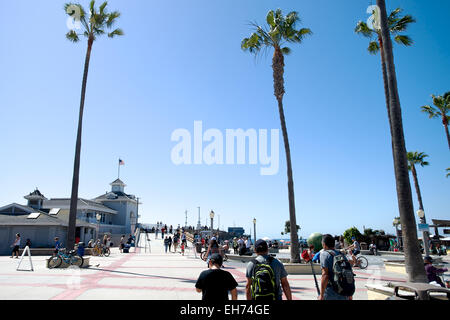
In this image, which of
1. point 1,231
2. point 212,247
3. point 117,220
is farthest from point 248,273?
point 117,220

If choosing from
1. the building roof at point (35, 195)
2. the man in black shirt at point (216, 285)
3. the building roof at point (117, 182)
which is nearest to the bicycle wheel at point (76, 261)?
the man in black shirt at point (216, 285)

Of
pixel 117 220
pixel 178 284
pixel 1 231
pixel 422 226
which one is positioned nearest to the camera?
pixel 178 284

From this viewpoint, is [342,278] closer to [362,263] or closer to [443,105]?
[362,263]

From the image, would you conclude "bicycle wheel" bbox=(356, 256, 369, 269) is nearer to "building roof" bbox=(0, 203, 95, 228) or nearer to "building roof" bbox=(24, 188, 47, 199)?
"building roof" bbox=(0, 203, 95, 228)

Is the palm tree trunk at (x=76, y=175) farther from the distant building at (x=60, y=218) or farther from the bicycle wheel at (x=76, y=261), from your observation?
the distant building at (x=60, y=218)

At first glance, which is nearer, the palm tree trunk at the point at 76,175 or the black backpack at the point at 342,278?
the black backpack at the point at 342,278

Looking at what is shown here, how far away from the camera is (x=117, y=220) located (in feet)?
170

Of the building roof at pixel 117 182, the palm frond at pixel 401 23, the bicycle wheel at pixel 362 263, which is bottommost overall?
the bicycle wheel at pixel 362 263

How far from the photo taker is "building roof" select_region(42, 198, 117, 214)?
43787 millimetres

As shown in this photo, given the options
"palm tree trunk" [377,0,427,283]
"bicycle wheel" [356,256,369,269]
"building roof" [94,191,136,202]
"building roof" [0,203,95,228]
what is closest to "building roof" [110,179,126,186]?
"building roof" [94,191,136,202]

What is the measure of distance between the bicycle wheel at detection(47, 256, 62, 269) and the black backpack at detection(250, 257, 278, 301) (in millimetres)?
14855

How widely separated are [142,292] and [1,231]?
2875 cm

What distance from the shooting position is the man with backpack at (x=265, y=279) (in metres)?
4.25
